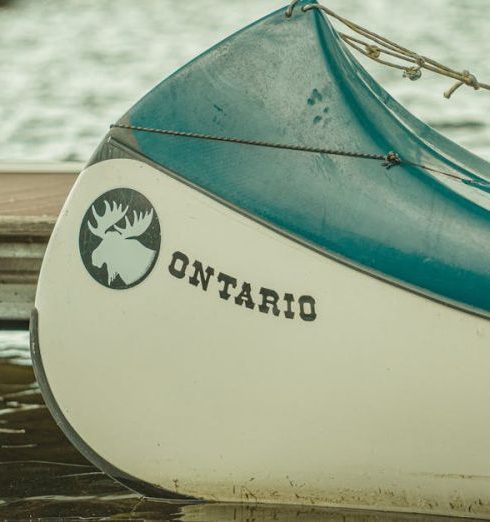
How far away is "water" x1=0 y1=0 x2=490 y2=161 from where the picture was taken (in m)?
10.7

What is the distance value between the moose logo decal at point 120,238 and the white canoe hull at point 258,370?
0.07 feet

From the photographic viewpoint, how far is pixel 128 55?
15.4 m

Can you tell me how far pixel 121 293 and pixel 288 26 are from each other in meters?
0.76

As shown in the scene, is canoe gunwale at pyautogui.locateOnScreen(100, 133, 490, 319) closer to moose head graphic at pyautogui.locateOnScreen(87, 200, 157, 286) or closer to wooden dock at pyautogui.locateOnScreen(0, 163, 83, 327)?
moose head graphic at pyautogui.locateOnScreen(87, 200, 157, 286)

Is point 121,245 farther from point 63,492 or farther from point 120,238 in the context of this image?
point 63,492

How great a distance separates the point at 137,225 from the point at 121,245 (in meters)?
0.06

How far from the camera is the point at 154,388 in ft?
11.6

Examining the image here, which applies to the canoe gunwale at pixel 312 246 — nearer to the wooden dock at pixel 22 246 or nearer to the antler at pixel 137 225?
the antler at pixel 137 225

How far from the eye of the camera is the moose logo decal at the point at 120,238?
3.48 metres

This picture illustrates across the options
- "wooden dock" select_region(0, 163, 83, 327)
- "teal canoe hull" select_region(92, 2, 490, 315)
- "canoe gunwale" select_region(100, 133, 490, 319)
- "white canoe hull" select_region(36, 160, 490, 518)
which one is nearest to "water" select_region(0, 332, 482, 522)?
"white canoe hull" select_region(36, 160, 490, 518)

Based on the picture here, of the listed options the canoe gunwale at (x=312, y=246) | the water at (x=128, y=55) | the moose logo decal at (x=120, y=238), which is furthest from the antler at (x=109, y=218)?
the water at (x=128, y=55)

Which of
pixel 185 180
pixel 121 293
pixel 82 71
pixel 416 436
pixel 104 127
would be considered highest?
pixel 82 71


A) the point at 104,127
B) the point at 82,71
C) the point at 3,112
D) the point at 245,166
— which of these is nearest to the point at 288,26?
the point at 245,166

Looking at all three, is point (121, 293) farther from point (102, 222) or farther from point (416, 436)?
point (416, 436)
